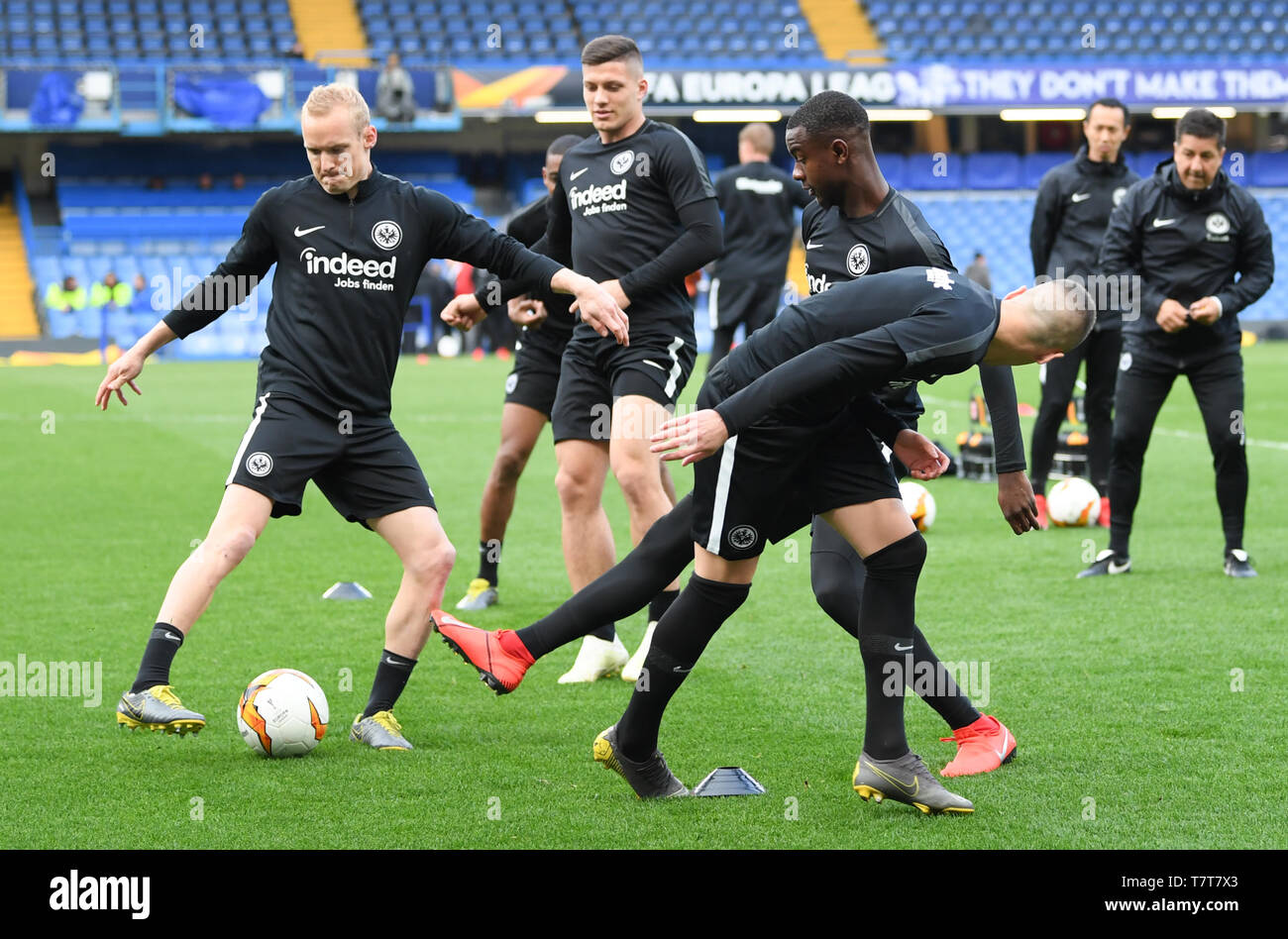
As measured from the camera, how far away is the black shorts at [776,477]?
4.11 metres

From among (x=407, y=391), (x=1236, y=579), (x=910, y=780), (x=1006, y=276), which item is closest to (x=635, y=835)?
(x=910, y=780)

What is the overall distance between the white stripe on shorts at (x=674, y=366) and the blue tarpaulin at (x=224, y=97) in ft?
93.4

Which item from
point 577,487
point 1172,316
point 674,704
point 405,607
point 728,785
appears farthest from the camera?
point 1172,316

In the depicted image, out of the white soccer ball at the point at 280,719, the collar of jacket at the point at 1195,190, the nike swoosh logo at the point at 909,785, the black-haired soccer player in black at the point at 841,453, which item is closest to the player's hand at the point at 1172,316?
the collar of jacket at the point at 1195,190

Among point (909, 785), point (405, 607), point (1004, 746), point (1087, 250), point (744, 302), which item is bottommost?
point (744, 302)

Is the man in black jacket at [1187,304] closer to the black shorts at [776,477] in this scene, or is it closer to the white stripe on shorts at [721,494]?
the black shorts at [776,477]

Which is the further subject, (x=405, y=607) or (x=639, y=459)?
(x=639, y=459)

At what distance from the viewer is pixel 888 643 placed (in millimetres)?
4309

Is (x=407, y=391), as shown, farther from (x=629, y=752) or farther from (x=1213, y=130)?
(x=629, y=752)

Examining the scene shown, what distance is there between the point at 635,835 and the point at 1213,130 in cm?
513

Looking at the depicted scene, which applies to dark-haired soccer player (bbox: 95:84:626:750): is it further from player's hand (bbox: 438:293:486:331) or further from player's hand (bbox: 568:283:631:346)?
player's hand (bbox: 438:293:486:331)

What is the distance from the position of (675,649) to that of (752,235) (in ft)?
34.2

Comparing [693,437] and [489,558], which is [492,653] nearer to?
[693,437]

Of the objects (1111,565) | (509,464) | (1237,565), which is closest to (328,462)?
(509,464)
